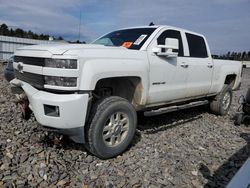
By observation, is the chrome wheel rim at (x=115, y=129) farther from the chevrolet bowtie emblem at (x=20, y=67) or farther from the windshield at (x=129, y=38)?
the chevrolet bowtie emblem at (x=20, y=67)

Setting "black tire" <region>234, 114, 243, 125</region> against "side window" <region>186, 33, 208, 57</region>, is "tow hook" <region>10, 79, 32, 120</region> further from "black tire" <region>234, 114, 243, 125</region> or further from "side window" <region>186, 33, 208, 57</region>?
"black tire" <region>234, 114, 243, 125</region>

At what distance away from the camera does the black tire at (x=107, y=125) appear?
3.30 metres

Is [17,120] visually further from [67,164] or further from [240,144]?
[240,144]

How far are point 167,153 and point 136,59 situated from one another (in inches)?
61.4

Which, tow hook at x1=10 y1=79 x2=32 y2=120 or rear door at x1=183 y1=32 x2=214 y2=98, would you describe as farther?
rear door at x1=183 y1=32 x2=214 y2=98

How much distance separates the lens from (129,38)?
462cm

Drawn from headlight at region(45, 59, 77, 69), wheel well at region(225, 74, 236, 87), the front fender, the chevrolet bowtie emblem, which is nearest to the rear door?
the front fender

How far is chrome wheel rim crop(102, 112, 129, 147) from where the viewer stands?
11.5 ft

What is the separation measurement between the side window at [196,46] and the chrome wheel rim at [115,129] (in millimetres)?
2431

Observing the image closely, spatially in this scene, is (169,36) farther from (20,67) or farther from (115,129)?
(20,67)

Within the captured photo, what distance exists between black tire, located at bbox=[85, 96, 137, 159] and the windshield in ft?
3.86

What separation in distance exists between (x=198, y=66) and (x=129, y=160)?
270 centimetres

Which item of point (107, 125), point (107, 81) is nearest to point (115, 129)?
point (107, 125)

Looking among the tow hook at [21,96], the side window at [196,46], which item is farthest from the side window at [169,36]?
the tow hook at [21,96]
